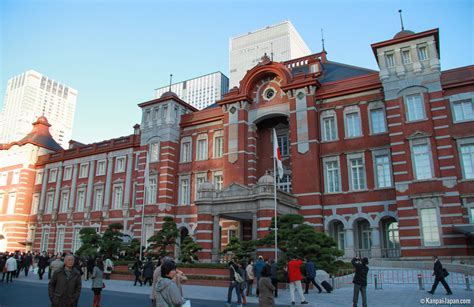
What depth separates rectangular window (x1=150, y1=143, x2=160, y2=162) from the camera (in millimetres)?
34938

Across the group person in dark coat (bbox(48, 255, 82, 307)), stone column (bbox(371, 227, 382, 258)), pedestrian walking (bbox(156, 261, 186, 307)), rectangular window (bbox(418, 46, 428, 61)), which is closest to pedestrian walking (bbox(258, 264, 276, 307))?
pedestrian walking (bbox(156, 261, 186, 307))

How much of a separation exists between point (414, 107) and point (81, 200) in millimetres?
35016

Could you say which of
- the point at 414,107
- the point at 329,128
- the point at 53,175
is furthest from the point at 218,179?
the point at 53,175

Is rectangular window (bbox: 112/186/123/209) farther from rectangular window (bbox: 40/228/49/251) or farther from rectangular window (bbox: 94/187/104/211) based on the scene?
rectangular window (bbox: 40/228/49/251)

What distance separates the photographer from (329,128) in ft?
93.9

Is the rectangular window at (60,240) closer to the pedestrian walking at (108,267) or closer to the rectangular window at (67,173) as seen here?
the rectangular window at (67,173)

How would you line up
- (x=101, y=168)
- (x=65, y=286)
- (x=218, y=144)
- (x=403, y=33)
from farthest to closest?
(x=101, y=168), (x=218, y=144), (x=403, y=33), (x=65, y=286)

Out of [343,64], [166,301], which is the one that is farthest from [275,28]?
[166,301]

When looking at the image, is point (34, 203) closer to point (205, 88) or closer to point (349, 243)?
point (349, 243)

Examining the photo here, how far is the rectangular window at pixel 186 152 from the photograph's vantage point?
114 ft

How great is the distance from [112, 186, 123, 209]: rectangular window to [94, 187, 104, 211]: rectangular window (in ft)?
6.62

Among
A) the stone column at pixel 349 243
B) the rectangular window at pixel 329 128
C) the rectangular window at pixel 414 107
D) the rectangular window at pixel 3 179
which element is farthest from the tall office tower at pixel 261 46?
the stone column at pixel 349 243

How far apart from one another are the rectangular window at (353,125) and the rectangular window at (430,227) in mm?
7394

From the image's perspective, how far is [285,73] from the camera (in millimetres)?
30031
